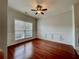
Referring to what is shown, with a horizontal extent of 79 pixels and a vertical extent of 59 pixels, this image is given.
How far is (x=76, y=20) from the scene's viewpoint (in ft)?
13.5

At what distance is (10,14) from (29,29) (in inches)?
106

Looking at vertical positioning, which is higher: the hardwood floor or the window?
the window

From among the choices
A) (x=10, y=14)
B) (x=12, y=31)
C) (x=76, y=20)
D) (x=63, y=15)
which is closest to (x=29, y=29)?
(x=12, y=31)

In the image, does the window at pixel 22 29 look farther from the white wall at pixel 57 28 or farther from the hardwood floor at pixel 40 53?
the hardwood floor at pixel 40 53

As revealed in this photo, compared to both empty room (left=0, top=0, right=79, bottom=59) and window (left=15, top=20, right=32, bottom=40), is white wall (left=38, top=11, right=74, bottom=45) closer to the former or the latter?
empty room (left=0, top=0, right=79, bottom=59)

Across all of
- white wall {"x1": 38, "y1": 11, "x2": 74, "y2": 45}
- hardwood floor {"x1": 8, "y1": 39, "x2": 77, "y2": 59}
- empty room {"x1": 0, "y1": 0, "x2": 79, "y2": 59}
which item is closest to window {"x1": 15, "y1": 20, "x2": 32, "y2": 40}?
empty room {"x1": 0, "y1": 0, "x2": 79, "y2": 59}

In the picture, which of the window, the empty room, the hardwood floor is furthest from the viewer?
the window

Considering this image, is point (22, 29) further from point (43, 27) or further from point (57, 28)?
point (57, 28)

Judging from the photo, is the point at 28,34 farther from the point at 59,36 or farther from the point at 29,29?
the point at 59,36

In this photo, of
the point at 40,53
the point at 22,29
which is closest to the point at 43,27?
the point at 22,29

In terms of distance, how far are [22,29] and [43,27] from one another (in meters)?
2.23

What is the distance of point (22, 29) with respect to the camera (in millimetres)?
6121

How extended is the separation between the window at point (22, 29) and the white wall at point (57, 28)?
1.22 meters

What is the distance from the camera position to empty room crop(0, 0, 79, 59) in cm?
380
